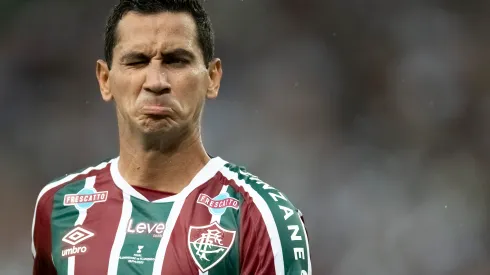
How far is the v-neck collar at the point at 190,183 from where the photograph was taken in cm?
270

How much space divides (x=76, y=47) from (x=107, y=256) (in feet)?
16.0

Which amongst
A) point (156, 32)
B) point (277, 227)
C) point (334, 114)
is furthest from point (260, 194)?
point (334, 114)

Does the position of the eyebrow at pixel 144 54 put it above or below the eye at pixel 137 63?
above

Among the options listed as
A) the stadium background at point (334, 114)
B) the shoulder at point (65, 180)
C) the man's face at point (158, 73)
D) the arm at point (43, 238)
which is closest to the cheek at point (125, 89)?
the man's face at point (158, 73)

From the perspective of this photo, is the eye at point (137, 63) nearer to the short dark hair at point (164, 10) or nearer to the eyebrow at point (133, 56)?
the eyebrow at point (133, 56)

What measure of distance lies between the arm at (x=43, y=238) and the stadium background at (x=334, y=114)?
4.01 m

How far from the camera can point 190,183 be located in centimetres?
273

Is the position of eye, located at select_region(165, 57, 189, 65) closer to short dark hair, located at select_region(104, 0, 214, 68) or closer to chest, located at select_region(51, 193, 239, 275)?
short dark hair, located at select_region(104, 0, 214, 68)

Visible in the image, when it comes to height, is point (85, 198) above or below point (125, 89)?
below

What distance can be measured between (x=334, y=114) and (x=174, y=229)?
4.73 m

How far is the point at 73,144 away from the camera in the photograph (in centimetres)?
705

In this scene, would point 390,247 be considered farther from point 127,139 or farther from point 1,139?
point 127,139

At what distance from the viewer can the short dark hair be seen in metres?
2.67

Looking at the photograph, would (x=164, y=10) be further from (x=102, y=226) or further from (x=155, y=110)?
(x=102, y=226)
